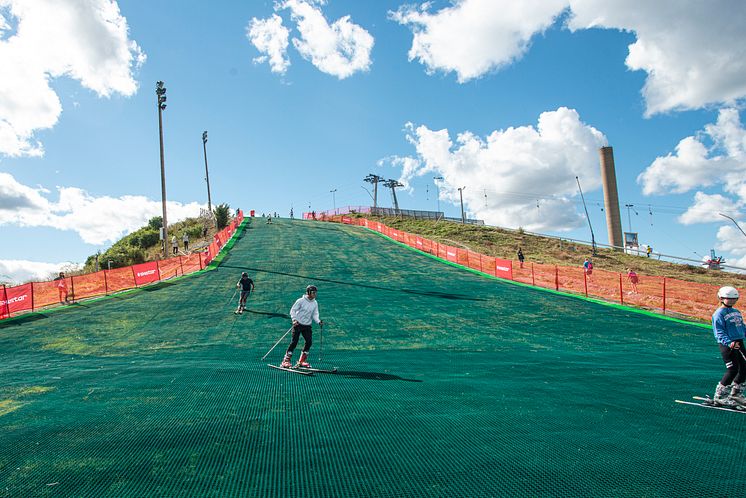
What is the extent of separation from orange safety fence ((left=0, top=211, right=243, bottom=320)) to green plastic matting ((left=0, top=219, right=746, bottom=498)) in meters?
3.44

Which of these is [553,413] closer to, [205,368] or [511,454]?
[511,454]

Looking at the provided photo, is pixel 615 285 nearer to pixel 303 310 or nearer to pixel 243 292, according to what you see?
pixel 243 292

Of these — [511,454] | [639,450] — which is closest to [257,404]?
[511,454]

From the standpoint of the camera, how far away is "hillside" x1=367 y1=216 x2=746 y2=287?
42844mm

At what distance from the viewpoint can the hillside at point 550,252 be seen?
141ft

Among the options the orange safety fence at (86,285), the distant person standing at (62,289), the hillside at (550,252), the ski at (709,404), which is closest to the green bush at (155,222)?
the hillside at (550,252)

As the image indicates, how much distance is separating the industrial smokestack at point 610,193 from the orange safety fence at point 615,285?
45.2m

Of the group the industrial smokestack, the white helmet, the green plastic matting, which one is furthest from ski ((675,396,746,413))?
the industrial smokestack

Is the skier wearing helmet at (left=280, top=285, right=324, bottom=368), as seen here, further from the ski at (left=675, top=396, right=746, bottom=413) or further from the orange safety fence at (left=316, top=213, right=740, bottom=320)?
the orange safety fence at (left=316, top=213, right=740, bottom=320)

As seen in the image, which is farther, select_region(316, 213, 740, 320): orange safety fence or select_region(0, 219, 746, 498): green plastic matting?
select_region(316, 213, 740, 320): orange safety fence

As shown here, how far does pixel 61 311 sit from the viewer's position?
59.6 ft

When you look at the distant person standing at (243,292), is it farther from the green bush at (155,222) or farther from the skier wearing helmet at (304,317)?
the green bush at (155,222)

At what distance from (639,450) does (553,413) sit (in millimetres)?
1416

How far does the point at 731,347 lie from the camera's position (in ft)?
20.9
